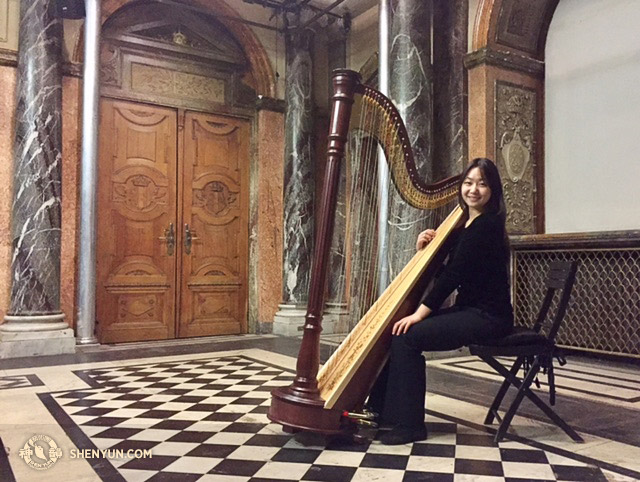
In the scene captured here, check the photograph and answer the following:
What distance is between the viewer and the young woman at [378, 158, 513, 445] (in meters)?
2.56

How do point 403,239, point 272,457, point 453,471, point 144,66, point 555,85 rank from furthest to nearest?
point 144,66, point 555,85, point 403,239, point 272,457, point 453,471

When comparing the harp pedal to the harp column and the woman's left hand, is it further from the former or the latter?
the harp column

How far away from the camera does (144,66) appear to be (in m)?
6.67

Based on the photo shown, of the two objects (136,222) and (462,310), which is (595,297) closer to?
(462,310)

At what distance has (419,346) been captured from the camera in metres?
2.57

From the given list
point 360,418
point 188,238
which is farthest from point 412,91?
point 360,418

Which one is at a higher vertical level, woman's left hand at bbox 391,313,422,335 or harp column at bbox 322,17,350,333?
harp column at bbox 322,17,350,333

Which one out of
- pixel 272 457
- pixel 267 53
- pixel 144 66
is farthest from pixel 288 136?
pixel 272 457

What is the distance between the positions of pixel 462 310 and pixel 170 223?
15.5ft

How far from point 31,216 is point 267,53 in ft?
11.3

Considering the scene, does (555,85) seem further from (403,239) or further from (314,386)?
(314,386)

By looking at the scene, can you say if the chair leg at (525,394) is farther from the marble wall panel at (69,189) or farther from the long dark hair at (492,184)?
the marble wall panel at (69,189)

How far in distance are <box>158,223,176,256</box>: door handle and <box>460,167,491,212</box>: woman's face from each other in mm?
4692

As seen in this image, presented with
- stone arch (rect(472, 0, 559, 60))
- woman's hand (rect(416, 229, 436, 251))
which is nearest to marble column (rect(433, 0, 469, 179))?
stone arch (rect(472, 0, 559, 60))
